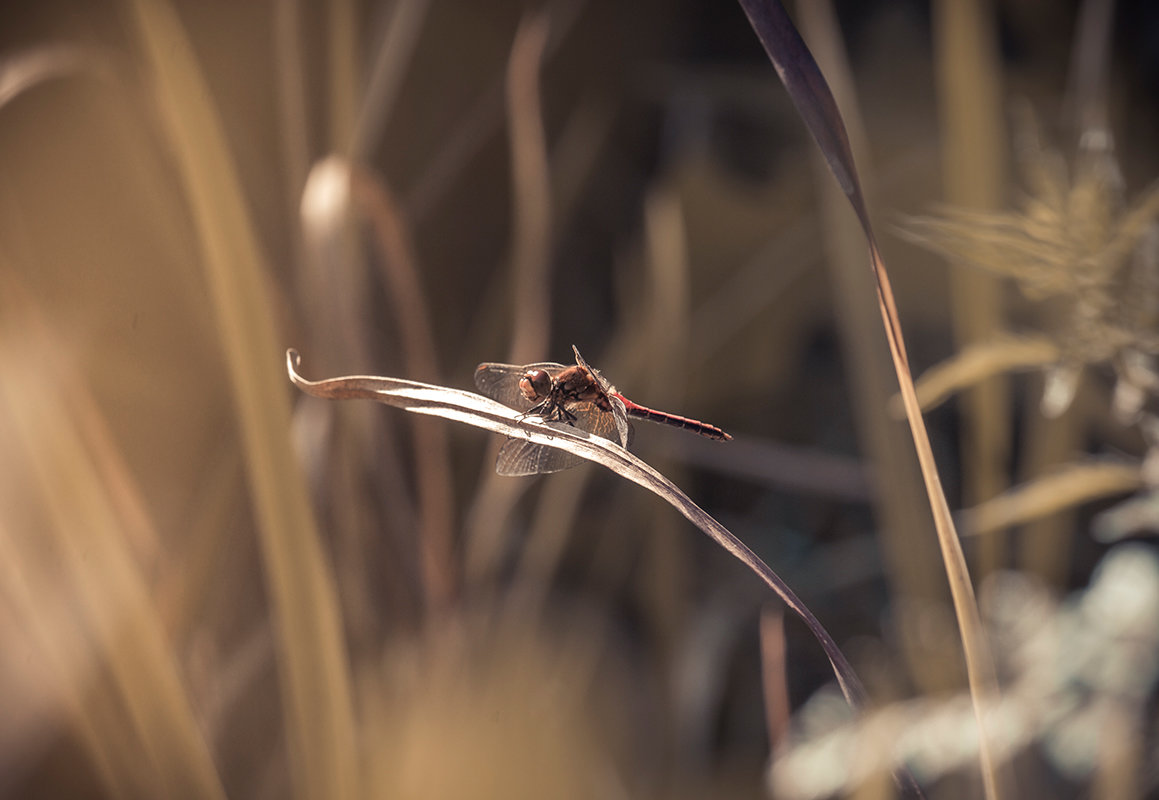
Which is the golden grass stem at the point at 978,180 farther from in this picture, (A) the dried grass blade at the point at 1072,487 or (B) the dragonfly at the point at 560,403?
(B) the dragonfly at the point at 560,403

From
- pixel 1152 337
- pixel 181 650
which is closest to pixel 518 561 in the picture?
pixel 181 650

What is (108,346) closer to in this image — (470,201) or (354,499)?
(354,499)

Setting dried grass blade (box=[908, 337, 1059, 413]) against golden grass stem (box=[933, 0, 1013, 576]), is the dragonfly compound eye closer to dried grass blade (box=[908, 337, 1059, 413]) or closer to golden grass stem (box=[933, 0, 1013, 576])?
dried grass blade (box=[908, 337, 1059, 413])

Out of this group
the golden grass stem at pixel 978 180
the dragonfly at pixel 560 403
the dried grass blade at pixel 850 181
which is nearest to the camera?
the dried grass blade at pixel 850 181

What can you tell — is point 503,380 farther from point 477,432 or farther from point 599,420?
point 477,432

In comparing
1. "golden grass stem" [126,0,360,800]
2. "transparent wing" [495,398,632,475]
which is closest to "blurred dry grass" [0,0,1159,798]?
"golden grass stem" [126,0,360,800]

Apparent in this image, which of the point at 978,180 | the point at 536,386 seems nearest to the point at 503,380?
the point at 536,386

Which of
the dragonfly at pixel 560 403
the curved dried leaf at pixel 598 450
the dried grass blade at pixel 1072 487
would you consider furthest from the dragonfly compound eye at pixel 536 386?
the dried grass blade at pixel 1072 487
